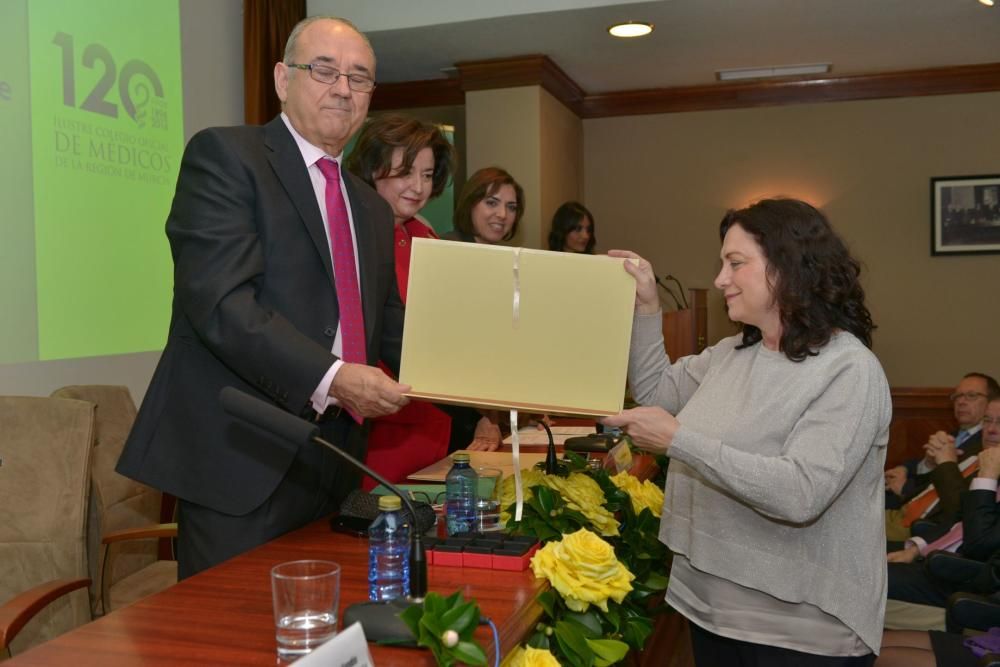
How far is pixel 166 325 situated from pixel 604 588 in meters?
3.11

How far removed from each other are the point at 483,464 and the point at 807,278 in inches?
39.7

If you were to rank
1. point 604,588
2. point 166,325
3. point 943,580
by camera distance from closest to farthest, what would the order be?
point 604,588
point 943,580
point 166,325

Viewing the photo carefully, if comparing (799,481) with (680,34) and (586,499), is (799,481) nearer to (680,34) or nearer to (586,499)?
(586,499)

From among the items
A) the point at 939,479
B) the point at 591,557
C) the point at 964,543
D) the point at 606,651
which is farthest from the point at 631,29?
the point at 606,651

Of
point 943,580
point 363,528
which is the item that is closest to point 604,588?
point 363,528

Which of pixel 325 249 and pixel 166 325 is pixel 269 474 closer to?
pixel 325 249

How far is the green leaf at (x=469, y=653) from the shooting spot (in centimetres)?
112

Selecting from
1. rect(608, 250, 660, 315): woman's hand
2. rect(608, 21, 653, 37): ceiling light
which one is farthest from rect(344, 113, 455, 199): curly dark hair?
rect(608, 21, 653, 37): ceiling light

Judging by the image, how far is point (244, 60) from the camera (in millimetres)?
4902

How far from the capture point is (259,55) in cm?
489

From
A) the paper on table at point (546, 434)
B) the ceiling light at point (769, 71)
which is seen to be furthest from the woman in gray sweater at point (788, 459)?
the ceiling light at point (769, 71)

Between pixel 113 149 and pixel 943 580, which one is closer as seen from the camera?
pixel 943 580

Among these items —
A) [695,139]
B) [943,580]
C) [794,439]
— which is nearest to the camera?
[794,439]

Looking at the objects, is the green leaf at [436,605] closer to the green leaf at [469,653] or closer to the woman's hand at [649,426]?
the green leaf at [469,653]
